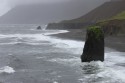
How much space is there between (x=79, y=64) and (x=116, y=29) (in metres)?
44.7

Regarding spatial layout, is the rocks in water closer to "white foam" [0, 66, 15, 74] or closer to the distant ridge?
"white foam" [0, 66, 15, 74]

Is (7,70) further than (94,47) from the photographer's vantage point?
No

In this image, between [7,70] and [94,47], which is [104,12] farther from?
[7,70]

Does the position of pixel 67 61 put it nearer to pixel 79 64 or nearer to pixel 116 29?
pixel 79 64

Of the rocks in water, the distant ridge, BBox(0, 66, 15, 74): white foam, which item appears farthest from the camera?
the distant ridge

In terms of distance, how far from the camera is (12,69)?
3231 cm

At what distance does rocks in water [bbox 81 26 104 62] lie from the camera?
Result: 34.0 meters

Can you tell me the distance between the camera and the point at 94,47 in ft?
112

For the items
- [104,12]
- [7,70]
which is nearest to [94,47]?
[7,70]

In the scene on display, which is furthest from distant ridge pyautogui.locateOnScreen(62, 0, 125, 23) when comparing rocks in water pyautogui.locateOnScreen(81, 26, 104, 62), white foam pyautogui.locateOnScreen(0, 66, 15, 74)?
white foam pyautogui.locateOnScreen(0, 66, 15, 74)

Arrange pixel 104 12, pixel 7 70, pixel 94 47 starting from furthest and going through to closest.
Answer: pixel 104 12
pixel 94 47
pixel 7 70

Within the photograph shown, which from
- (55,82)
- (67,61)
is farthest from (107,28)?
(55,82)

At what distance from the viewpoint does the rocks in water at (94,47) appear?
112 ft

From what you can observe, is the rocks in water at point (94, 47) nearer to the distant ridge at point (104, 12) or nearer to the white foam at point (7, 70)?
the white foam at point (7, 70)
